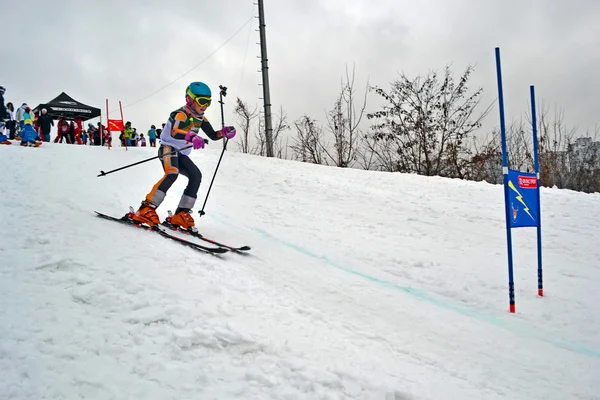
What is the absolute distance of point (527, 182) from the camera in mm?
4230

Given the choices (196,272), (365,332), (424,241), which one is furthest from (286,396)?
(424,241)

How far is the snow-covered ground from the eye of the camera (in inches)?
76.5

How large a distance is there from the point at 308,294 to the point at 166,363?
6.16ft

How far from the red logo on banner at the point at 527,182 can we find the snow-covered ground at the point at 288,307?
1238mm

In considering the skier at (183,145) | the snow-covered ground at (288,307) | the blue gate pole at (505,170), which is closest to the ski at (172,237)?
the snow-covered ground at (288,307)

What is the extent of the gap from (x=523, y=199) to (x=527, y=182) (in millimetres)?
266

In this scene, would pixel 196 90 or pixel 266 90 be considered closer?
pixel 196 90

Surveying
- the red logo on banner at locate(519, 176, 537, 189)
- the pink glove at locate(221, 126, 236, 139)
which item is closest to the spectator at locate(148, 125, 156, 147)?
the pink glove at locate(221, 126, 236, 139)

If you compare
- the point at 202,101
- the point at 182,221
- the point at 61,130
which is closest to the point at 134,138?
the point at 61,130

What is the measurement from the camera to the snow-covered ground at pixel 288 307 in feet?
6.38

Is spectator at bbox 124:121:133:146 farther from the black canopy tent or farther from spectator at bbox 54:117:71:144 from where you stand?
spectator at bbox 54:117:71:144

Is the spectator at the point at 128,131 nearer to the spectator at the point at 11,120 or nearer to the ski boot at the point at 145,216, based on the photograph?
the spectator at the point at 11,120

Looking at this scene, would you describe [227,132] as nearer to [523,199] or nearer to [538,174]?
[523,199]

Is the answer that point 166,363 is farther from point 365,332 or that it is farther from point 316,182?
point 316,182
